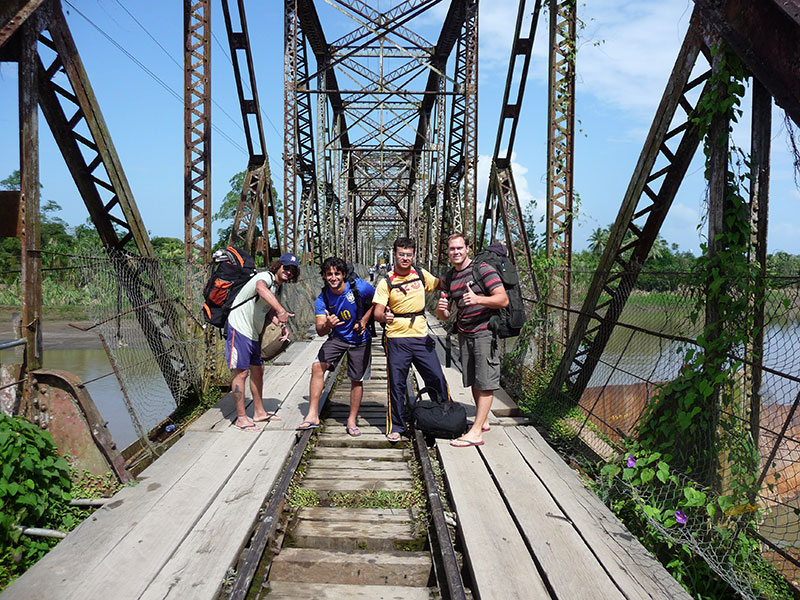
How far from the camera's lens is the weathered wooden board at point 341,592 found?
3199 mm

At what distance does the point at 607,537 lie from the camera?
367cm

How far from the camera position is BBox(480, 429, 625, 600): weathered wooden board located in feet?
10.2

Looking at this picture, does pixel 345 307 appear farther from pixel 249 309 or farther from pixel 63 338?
pixel 63 338

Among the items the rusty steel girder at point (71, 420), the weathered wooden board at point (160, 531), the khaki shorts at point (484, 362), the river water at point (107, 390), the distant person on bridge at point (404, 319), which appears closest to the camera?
the weathered wooden board at point (160, 531)

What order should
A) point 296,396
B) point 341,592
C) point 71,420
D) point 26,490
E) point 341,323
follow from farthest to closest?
point 296,396 < point 341,323 < point 71,420 < point 26,490 < point 341,592

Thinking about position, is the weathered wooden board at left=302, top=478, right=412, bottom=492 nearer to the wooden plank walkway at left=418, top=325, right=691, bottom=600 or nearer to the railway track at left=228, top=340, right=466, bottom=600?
the railway track at left=228, top=340, right=466, bottom=600

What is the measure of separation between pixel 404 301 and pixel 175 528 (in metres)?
2.73

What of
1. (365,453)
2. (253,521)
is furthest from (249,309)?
(253,521)

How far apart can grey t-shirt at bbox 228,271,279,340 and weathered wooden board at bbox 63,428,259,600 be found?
3.75ft

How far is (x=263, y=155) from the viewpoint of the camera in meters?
10.8

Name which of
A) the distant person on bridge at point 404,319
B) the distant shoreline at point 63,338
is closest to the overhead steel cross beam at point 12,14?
the distant person on bridge at point 404,319

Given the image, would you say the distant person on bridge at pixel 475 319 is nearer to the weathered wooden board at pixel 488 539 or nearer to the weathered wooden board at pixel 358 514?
the weathered wooden board at pixel 488 539

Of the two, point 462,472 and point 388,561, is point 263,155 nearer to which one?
point 462,472

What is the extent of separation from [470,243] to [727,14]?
10.3 meters
